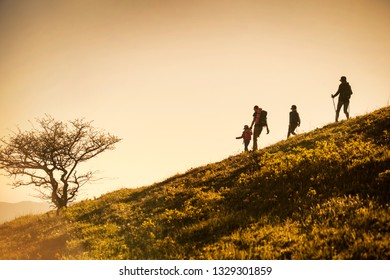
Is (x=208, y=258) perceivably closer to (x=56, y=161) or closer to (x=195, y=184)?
(x=195, y=184)

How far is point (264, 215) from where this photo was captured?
884 cm

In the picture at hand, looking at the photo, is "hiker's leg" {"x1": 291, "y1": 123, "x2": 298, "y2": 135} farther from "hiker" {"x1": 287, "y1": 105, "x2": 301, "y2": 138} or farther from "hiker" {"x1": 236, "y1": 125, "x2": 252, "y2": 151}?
"hiker" {"x1": 236, "y1": 125, "x2": 252, "y2": 151}

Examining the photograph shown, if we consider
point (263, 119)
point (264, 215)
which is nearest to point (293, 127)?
point (263, 119)

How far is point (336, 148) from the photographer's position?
1265 centimetres

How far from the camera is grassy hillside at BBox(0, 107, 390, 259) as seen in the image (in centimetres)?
687

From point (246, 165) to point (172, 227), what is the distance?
6.10 m

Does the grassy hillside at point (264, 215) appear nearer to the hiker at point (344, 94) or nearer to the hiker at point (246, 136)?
the hiker at point (344, 94)

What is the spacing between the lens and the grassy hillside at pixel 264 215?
22.5ft

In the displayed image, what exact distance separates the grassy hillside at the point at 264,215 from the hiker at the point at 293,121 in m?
3.94

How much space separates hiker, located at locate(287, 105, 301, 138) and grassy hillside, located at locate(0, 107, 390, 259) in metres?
3.94

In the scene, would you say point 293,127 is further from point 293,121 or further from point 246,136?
point 246,136

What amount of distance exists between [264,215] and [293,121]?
1298cm

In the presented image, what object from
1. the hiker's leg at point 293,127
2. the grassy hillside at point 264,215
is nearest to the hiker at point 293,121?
the hiker's leg at point 293,127
